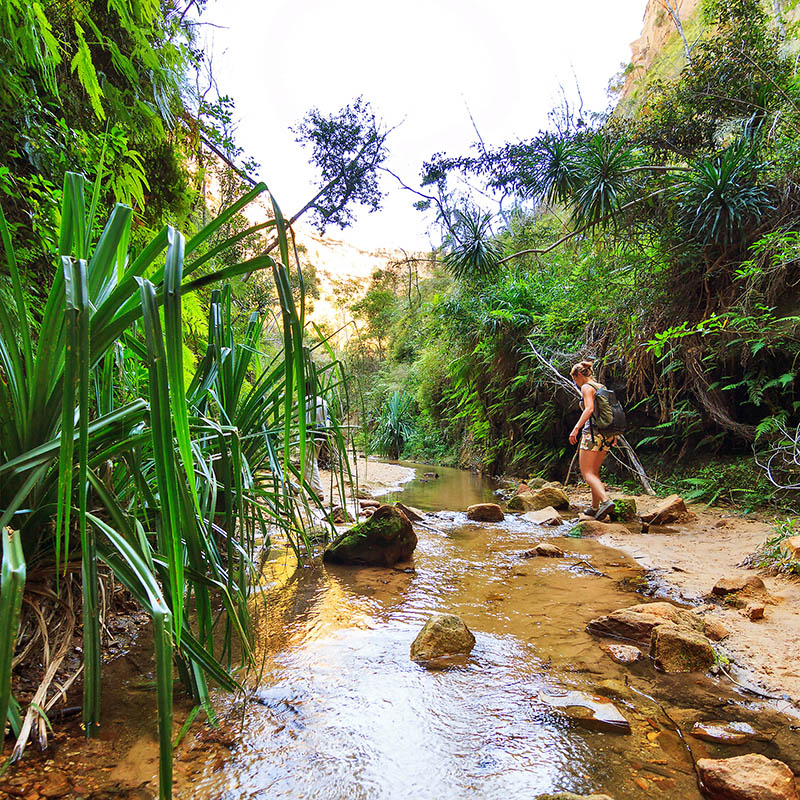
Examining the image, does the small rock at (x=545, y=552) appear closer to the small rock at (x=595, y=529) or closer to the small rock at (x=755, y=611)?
the small rock at (x=595, y=529)

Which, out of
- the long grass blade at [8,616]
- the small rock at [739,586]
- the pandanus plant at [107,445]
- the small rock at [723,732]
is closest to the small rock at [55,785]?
the pandanus plant at [107,445]

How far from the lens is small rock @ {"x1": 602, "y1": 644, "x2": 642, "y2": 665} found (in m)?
1.66

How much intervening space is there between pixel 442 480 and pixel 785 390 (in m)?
5.71

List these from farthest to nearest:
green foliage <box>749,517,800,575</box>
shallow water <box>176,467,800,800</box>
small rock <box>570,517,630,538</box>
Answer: small rock <box>570,517,630,538</box>, green foliage <box>749,517,800,575</box>, shallow water <box>176,467,800,800</box>

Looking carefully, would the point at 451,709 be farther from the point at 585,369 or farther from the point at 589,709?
the point at 585,369

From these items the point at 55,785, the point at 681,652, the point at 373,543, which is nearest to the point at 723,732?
the point at 681,652

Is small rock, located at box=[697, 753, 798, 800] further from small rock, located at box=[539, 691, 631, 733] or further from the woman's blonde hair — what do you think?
the woman's blonde hair

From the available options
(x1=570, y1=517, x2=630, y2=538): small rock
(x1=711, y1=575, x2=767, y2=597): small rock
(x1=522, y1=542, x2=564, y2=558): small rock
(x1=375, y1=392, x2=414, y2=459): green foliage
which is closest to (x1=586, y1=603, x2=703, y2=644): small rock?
(x1=711, y1=575, x2=767, y2=597): small rock

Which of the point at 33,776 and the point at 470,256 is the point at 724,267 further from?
the point at 33,776

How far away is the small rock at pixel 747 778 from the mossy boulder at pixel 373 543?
198cm

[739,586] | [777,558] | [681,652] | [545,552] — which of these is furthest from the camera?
[545,552]

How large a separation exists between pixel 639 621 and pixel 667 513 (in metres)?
2.69

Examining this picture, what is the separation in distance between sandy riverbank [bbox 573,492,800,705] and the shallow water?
240 millimetres

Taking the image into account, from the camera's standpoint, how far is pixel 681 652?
1.62 meters
